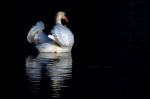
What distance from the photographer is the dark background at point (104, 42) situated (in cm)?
1525

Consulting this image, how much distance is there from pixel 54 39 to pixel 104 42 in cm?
251

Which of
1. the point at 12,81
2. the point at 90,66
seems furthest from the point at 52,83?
the point at 90,66

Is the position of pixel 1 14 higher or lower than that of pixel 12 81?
higher

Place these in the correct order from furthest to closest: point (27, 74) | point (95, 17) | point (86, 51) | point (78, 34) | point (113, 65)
A: point (95, 17), point (78, 34), point (86, 51), point (113, 65), point (27, 74)

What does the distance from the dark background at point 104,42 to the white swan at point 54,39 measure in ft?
1.07

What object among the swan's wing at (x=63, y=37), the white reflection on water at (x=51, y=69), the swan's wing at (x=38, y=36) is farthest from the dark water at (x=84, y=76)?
the swan's wing at (x=38, y=36)

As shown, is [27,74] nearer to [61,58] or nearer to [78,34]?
[61,58]

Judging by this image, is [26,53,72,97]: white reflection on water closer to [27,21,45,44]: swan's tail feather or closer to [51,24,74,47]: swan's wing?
[51,24,74,47]: swan's wing

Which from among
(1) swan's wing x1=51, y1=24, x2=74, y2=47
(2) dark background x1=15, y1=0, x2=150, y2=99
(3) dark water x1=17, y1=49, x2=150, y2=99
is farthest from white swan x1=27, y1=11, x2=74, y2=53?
(3) dark water x1=17, y1=49, x2=150, y2=99

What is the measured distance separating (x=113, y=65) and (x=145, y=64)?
0.65 m

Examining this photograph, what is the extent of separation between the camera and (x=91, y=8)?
101 ft

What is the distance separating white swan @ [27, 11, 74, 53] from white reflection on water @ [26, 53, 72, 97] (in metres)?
0.33

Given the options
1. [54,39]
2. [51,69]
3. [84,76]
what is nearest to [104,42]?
[54,39]

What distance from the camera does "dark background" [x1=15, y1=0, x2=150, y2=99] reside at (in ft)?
50.0
